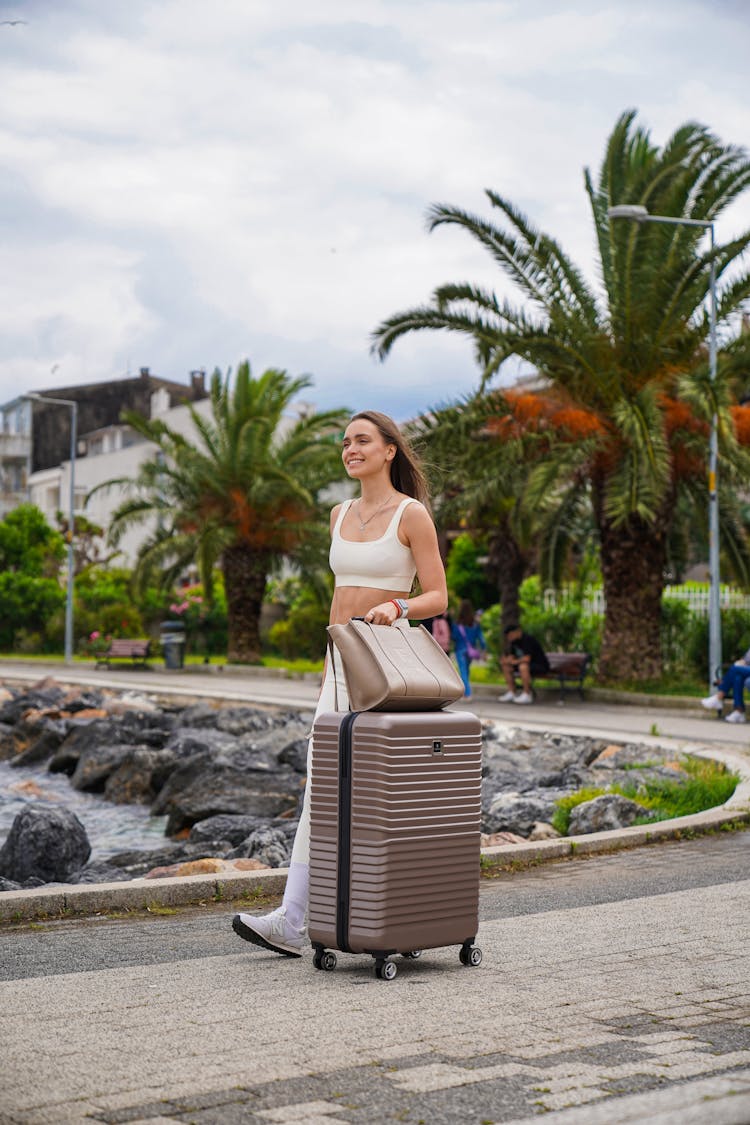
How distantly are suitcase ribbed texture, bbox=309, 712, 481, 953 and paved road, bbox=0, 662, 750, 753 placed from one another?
10.5m

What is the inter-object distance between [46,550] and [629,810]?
163ft

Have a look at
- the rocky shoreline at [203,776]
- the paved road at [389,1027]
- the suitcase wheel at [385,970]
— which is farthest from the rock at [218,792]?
the suitcase wheel at [385,970]

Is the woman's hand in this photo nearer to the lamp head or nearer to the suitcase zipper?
the suitcase zipper

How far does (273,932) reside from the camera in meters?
5.73

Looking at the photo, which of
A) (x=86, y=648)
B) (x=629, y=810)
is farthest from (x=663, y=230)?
(x=86, y=648)

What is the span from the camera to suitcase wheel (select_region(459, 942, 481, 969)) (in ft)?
18.6

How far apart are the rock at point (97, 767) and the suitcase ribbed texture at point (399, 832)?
1349 cm

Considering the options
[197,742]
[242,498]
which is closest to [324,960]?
[197,742]

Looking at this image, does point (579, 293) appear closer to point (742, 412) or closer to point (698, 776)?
point (742, 412)

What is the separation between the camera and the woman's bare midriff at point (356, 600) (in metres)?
5.84

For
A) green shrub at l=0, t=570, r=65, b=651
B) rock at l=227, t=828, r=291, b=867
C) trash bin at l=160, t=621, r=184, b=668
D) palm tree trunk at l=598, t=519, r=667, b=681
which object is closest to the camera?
rock at l=227, t=828, r=291, b=867

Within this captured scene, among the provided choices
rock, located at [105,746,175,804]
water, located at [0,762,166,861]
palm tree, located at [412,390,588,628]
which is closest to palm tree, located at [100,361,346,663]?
palm tree, located at [412,390,588,628]

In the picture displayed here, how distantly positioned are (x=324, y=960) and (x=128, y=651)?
3539 centimetres

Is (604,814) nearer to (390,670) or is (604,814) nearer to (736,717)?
(390,670)
